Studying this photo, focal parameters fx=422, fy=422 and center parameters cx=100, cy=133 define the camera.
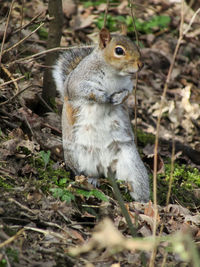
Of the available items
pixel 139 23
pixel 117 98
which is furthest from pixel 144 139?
pixel 139 23

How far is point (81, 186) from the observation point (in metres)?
3.30

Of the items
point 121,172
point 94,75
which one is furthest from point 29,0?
point 121,172

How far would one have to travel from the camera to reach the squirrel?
367cm

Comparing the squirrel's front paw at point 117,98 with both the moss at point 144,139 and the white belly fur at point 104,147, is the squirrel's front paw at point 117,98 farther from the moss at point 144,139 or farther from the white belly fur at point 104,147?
the moss at point 144,139

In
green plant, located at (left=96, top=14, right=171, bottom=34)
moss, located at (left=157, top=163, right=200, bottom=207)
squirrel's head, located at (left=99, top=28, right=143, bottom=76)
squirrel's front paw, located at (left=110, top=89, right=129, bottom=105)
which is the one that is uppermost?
squirrel's head, located at (left=99, top=28, right=143, bottom=76)

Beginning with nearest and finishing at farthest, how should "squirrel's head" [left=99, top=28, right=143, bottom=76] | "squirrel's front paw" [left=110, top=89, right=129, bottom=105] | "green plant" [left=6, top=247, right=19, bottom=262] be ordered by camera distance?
"green plant" [left=6, top=247, right=19, bottom=262] → "squirrel's head" [left=99, top=28, right=143, bottom=76] → "squirrel's front paw" [left=110, top=89, right=129, bottom=105]

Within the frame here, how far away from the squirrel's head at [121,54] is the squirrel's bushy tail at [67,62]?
0.48m

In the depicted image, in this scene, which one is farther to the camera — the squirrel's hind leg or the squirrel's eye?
the squirrel's hind leg

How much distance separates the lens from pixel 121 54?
3.56 m

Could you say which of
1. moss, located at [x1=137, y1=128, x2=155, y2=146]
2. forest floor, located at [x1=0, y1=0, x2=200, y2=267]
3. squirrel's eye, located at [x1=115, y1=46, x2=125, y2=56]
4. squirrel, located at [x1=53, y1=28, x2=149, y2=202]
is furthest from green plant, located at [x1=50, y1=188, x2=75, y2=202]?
moss, located at [x1=137, y1=128, x2=155, y2=146]

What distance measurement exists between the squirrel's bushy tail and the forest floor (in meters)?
0.19

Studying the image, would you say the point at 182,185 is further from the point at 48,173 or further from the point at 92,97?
the point at 48,173

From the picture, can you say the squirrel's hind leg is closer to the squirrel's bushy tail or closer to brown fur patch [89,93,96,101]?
brown fur patch [89,93,96,101]

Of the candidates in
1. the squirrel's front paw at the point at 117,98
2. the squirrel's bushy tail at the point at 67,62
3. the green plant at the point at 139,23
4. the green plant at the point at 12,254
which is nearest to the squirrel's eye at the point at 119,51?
the squirrel's front paw at the point at 117,98
